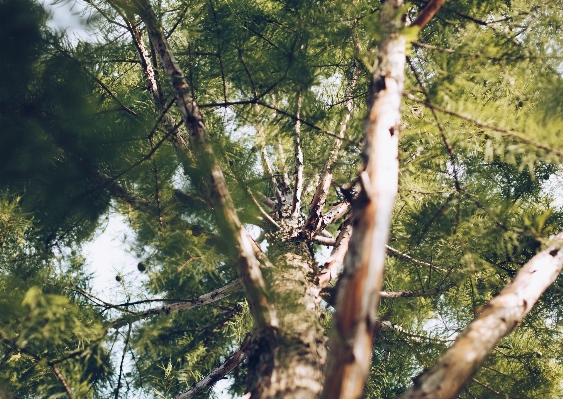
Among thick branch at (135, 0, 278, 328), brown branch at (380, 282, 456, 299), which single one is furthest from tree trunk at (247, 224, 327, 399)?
brown branch at (380, 282, 456, 299)

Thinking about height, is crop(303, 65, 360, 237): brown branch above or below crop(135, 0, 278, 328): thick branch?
above

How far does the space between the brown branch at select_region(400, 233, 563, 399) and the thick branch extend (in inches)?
26.3

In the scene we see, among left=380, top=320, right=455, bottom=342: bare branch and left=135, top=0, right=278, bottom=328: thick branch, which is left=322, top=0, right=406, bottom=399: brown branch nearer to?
left=135, top=0, right=278, bottom=328: thick branch

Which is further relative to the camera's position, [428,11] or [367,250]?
[428,11]

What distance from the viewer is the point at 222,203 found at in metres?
1.91

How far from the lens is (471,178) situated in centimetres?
326

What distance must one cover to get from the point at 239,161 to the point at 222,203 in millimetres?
1700

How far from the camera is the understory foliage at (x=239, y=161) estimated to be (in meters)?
2.24

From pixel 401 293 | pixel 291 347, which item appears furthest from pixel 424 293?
pixel 291 347

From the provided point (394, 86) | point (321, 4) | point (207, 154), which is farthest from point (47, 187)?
point (394, 86)

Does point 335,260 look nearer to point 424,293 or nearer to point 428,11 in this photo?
point 424,293

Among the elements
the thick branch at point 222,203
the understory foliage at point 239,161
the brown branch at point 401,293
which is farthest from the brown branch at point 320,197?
the thick branch at point 222,203

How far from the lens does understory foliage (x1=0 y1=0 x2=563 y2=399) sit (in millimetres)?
2242

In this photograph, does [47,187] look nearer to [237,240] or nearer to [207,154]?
[207,154]
